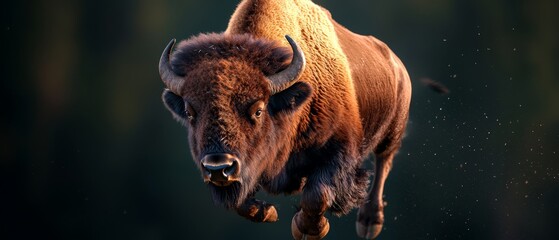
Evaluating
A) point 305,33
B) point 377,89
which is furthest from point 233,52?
point 377,89

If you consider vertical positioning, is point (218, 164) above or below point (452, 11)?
above

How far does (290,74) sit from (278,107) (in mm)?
209

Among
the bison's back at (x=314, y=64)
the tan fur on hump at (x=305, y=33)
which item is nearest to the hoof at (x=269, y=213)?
the bison's back at (x=314, y=64)

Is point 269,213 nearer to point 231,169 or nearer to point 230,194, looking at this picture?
point 230,194

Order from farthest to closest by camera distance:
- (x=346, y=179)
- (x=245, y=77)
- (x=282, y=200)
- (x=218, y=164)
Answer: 1. (x=282, y=200)
2. (x=346, y=179)
3. (x=245, y=77)
4. (x=218, y=164)

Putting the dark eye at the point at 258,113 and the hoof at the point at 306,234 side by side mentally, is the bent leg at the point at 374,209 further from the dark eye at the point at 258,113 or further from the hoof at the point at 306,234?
the dark eye at the point at 258,113

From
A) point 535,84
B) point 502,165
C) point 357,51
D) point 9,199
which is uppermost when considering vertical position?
point 357,51

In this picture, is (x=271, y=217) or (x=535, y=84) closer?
(x=271, y=217)

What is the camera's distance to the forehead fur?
4543 mm

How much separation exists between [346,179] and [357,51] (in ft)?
4.33

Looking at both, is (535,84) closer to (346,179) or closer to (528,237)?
(528,237)

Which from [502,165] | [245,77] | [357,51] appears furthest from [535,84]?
[245,77]

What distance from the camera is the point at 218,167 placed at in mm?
4082

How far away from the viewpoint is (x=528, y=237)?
10.0 metres
